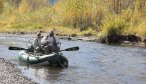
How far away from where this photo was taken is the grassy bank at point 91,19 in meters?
54.8

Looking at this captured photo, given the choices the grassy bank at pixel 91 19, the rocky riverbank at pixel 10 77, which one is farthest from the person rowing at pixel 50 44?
the grassy bank at pixel 91 19

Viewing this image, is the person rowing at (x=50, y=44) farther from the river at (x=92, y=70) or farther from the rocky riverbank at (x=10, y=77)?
the rocky riverbank at (x=10, y=77)

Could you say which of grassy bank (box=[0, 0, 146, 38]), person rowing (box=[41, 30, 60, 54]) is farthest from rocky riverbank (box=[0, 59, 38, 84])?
grassy bank (box=[0, 0, 146, 38])

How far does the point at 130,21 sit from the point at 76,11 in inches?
745

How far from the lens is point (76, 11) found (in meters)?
78.1

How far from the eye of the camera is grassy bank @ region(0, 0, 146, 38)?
180ft

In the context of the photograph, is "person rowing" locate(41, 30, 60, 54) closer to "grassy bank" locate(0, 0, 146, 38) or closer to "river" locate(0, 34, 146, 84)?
"river" locate(0, 34, 146, 84)

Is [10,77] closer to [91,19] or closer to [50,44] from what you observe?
[50,44]

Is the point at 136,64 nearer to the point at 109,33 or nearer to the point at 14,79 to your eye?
the point at 14,79

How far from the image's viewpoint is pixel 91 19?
75.1 m

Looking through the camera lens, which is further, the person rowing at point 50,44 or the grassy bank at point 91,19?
the grassy bank at point 91,19

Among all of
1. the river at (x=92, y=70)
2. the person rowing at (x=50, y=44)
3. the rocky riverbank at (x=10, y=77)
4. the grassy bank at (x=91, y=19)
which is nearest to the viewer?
the rocky riverbank at (x=10, y=77)

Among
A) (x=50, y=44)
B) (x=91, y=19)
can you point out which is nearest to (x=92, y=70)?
(x=50, y=44)

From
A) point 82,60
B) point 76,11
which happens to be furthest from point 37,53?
point 76,11
